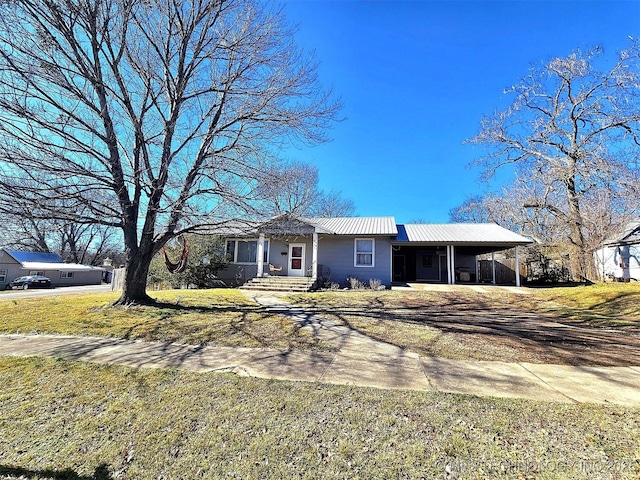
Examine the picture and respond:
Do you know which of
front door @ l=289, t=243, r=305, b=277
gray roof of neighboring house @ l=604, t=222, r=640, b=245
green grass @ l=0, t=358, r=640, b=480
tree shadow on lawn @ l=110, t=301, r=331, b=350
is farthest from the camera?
gray roof of neighboring house @ l=604, t=222, r=640, b=245

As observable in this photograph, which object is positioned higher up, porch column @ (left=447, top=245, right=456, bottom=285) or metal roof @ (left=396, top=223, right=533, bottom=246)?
metal roof @ (left=396, top=223, right=533, bottom=246)

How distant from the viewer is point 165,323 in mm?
6723

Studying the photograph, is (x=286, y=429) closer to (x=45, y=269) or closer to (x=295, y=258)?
(x=295, y=258)

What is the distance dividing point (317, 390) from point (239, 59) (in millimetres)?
8510

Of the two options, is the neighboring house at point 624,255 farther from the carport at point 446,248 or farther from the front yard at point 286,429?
the front yard at point 286,429

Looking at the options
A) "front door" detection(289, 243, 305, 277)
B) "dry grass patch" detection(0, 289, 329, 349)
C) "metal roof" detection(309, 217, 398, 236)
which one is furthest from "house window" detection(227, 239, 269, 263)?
"dry grass patch" detection(0, 289, 329, 349)

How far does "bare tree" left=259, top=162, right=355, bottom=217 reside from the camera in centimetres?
827

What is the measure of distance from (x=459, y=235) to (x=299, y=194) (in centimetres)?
1207

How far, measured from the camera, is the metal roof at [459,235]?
52.0 ft

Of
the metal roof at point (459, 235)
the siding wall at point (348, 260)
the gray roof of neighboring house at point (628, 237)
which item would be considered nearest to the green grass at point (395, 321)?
the metal roof at point (459, 235)

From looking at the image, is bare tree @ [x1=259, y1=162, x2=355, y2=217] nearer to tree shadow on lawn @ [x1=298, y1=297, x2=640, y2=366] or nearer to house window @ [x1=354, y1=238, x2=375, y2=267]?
tree shadow on lawn @ [x1=298, y1=297, x2=640, y2=366]

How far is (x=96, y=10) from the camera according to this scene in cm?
655

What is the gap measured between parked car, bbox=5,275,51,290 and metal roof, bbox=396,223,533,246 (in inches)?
1458

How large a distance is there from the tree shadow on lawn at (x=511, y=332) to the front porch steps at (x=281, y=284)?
14.8 ft
